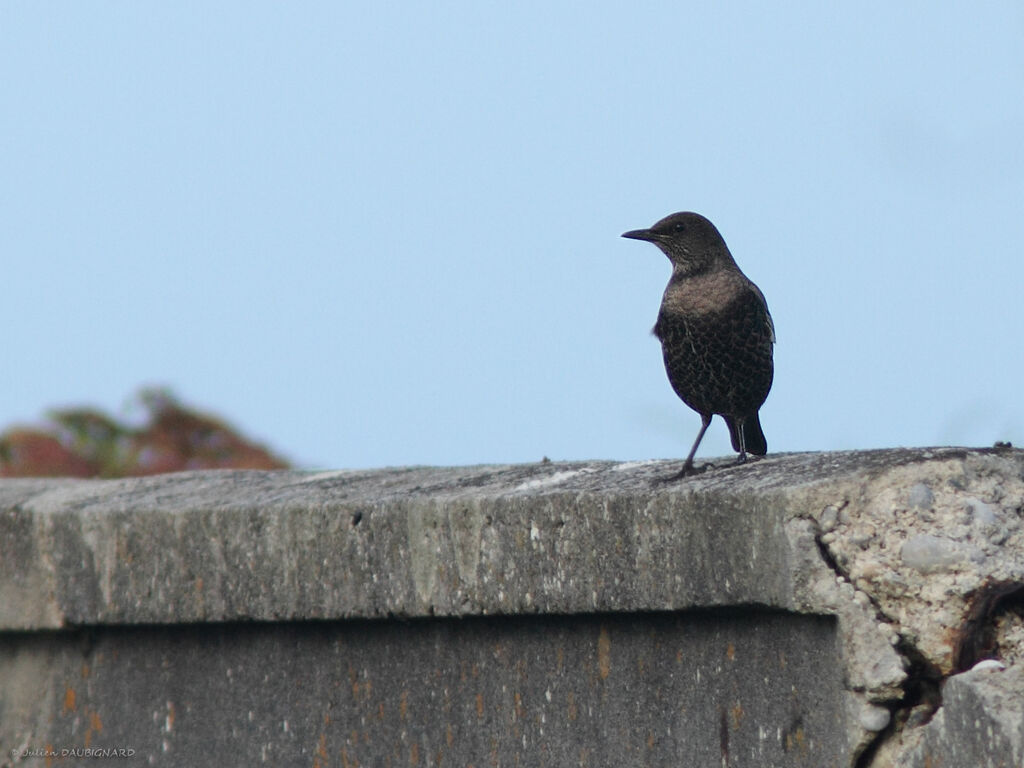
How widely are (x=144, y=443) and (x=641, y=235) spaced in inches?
109

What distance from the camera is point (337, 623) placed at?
287 centimetres

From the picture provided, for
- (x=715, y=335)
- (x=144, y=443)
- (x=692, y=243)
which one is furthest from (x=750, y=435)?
(x=144, y=443)

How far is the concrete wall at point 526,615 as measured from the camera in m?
2.11

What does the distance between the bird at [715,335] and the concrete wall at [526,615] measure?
0.58 m

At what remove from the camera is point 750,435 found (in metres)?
3.58

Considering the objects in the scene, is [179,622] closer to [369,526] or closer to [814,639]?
[369,526]

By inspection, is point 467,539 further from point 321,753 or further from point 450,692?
point 321,753

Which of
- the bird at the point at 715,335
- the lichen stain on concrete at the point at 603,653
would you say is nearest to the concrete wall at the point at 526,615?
the lichen stain on concrete at the point at 603,653

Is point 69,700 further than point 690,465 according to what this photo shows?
Yes

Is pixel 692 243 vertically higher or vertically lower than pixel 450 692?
higher

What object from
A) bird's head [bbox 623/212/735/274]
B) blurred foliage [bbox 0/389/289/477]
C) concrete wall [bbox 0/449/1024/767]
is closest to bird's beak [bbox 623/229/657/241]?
bird's head [bbox 623/212/735/274]

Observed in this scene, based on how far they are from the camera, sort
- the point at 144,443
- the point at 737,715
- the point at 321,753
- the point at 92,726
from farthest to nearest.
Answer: the point at 144,443
the point at 92,726
the point at 321,753
the point at 737,715

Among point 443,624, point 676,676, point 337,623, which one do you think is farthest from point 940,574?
point 337,623

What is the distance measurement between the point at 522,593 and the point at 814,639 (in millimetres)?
559
